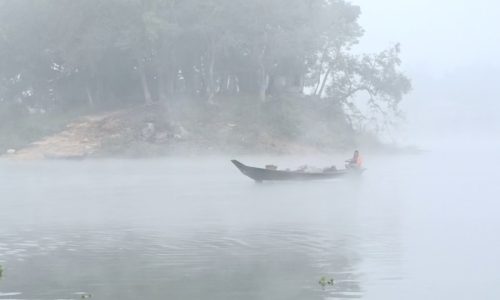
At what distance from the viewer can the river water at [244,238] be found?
46.5 feet

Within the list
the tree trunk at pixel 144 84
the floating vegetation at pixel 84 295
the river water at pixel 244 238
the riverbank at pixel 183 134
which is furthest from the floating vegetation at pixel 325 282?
the tree trunk at pixel 144 84

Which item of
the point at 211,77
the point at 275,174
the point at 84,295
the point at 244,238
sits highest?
the point at 211,77

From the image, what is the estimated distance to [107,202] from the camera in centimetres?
2650

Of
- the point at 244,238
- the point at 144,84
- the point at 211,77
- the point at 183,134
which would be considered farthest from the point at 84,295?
the point at 144,84

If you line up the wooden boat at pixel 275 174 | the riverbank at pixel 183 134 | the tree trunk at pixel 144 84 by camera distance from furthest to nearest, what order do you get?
the tree trunk at pixel 144 84 < the riverbank at pixel 183 134 < the wooden boat at pixel 275 174

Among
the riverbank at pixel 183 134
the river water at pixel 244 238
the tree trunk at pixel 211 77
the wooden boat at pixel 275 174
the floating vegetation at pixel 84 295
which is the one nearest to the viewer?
the floating vegetation at pixel 84 295

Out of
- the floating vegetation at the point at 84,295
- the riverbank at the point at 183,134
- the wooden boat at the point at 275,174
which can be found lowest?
the floating vegetation at the point at 84,295

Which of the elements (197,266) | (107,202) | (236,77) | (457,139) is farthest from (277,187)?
(457,139)

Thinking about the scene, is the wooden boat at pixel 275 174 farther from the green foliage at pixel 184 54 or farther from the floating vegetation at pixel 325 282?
the floating vegetation at pixel 325 282

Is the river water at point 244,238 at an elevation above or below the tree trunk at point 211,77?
below

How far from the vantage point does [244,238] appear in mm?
19031

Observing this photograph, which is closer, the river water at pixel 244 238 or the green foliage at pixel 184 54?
the river water at pixel 244 238

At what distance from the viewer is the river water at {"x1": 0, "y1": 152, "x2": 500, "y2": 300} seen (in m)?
14.2

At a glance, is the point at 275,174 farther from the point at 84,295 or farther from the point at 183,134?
the point at 84,295
